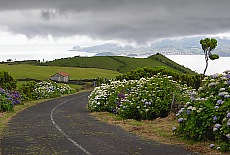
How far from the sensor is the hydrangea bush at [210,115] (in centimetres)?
1042

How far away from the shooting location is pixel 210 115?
36.5 ft

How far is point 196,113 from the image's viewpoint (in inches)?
456

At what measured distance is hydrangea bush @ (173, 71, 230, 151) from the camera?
34.2ft

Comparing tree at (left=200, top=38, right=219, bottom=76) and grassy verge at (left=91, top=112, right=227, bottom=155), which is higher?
tree at (left=200, top=38, right=219, bottom=76)

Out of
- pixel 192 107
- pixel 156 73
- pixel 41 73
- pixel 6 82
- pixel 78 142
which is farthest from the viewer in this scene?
pixel 41 73

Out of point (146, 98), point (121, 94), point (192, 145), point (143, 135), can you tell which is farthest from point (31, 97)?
point (192, 145)

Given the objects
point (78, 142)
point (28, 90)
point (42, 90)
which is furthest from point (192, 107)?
point (42, 90)

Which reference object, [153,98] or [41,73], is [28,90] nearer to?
[153,98]

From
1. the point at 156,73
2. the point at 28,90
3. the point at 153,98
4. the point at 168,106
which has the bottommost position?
the point at 28,90

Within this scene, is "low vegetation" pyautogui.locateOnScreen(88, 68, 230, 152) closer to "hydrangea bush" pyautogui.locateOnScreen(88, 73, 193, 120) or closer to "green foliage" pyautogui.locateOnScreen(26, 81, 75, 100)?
"hydrangea bush" pyautogui.locateOnScreen(88, 73, 193, 120)

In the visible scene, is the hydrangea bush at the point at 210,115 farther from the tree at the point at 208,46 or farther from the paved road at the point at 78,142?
the tree at the point at 208,46

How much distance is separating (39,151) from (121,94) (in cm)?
1212

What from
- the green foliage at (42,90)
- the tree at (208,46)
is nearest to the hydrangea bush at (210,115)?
the green foliage at (42,90)

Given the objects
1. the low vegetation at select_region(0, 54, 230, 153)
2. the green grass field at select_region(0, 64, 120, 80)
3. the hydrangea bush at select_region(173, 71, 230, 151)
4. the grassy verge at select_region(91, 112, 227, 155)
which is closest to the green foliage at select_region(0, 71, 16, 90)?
the low vegetation at select_region(0, 54, 230, 153)
